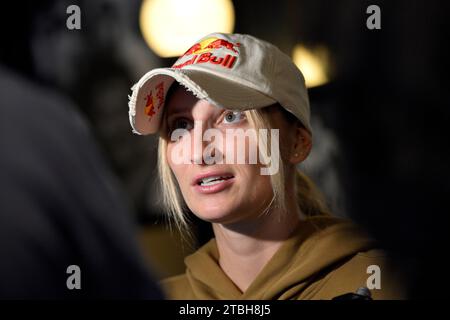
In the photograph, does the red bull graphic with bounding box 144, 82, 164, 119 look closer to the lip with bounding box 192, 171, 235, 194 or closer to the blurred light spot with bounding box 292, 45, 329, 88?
the lip with bounding box 192, 171, 235, 194

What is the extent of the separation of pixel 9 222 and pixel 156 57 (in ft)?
2.61

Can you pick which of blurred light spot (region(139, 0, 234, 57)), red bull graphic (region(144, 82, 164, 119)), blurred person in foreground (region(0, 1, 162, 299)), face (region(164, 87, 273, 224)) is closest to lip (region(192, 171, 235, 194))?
face (region(164, 87, 273, 224))

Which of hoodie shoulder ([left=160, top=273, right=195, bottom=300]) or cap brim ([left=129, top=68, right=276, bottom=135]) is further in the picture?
hoodie shoulder ([left=160, top=273, right=195, bottom=300])

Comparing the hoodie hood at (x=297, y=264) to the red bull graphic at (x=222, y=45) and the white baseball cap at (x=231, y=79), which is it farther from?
the red bull graphic at (x=222, y=45)

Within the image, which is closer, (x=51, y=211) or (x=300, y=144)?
(x=51, y=211)

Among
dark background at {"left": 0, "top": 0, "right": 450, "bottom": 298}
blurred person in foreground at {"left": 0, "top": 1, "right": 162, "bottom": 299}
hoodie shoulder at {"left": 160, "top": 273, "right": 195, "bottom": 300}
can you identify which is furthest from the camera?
hoodie shoulder at {"left": 160, "top": 273, "right": 195, "bottom": 300}

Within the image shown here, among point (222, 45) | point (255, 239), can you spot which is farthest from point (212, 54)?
point (255, 239)

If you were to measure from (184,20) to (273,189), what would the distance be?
0.31 meters

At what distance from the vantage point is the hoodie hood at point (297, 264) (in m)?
0.82

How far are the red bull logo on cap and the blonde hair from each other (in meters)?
0.08

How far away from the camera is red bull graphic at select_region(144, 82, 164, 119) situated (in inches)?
33.3

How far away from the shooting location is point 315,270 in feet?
2.66

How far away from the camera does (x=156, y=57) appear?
105cm

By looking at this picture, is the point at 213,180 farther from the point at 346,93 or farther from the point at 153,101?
the point at 346,93
